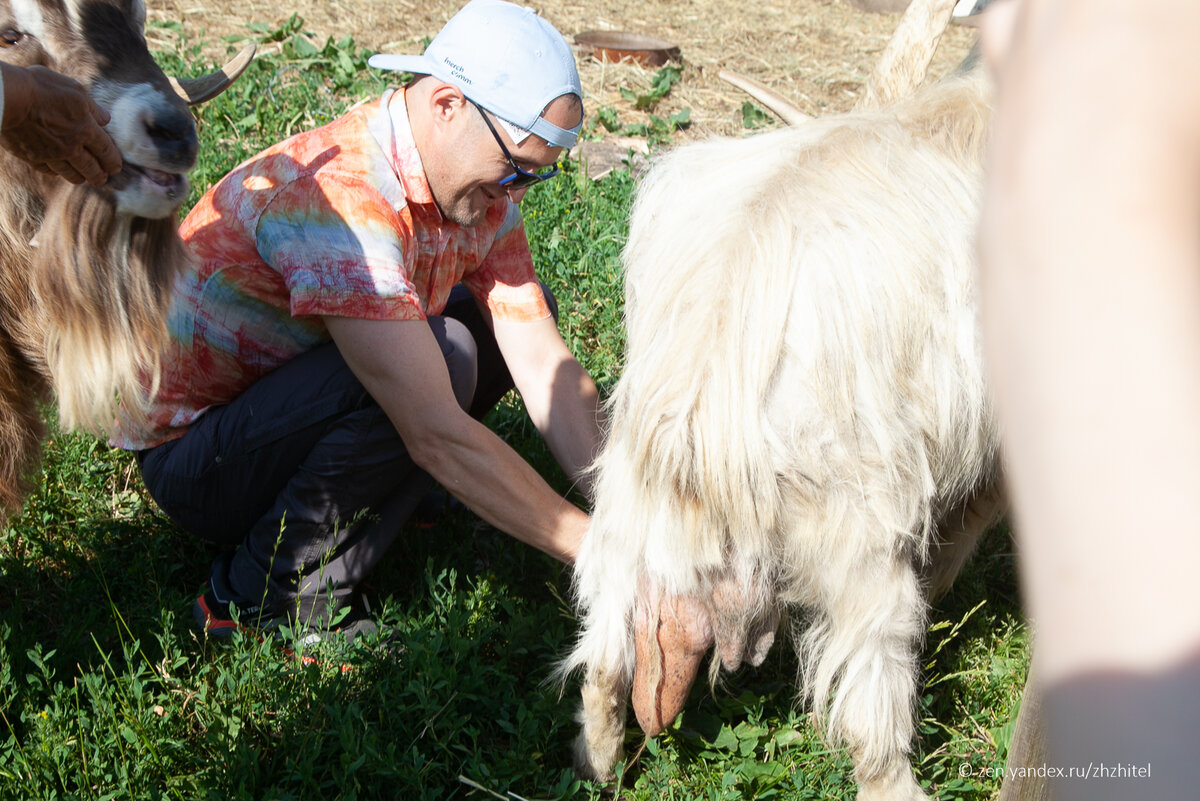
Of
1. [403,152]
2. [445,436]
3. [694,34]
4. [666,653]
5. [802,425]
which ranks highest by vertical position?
[403,152]

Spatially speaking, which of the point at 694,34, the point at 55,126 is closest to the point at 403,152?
the point at 55,126

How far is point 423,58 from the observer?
2.54 m

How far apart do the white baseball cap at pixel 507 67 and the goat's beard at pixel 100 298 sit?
30.6 inches

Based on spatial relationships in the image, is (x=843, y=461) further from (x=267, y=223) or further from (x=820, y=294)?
(x=267, y=223)

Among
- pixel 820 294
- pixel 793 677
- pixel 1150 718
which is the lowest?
pixel 793 677

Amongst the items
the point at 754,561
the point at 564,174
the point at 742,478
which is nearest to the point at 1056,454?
the point at 742,478

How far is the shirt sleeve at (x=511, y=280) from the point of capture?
3002 mm

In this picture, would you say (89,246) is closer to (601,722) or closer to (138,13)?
(138,13)

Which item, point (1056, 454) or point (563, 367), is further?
point (563, 367)

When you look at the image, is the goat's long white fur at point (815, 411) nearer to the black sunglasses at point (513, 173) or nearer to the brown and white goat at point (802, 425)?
the brown and white goat at point (802, 425)

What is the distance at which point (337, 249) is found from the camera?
2375mm

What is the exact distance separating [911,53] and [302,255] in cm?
196

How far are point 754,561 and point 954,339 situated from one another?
597 millimetres

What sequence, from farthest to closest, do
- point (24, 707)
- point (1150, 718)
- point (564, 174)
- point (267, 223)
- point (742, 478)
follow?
point (564, 174) → point (267, 223) → point (24, 707) → point (742, 478) → point (1150, 718)
